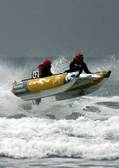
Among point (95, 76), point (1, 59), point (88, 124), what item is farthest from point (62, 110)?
point (1, 59)

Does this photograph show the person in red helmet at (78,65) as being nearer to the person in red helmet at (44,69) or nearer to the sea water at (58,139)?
the person in red helmet at (44,69)

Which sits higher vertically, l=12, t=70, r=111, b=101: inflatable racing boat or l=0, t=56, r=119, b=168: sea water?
l=12, t=70, r=111, b=101: inflatable racing boat

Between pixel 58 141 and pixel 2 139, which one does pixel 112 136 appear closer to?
pixel 58 141

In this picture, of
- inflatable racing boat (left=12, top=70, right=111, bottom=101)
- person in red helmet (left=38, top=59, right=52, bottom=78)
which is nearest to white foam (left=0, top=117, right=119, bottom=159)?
inflatable racing boat (left=12, top=70, right=111, bottom=101)

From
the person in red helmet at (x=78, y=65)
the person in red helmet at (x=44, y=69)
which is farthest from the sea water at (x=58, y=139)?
the person in red helmet at (x=78, y=65)

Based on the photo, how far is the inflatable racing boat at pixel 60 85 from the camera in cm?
1759

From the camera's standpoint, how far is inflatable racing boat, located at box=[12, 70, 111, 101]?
17.6 metres

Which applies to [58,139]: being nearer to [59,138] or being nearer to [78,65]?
[59,138]

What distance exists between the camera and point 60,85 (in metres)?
17.7

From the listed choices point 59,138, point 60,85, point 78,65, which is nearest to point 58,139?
point 59,138

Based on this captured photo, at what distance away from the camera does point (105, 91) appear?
1014 inches

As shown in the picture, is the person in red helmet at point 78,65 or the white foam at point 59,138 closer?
the white foam at point 59,138

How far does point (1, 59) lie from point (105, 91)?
9167 cm

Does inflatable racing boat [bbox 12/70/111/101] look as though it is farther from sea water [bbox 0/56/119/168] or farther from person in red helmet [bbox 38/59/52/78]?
sea water [bbox 0/56/119/168]
